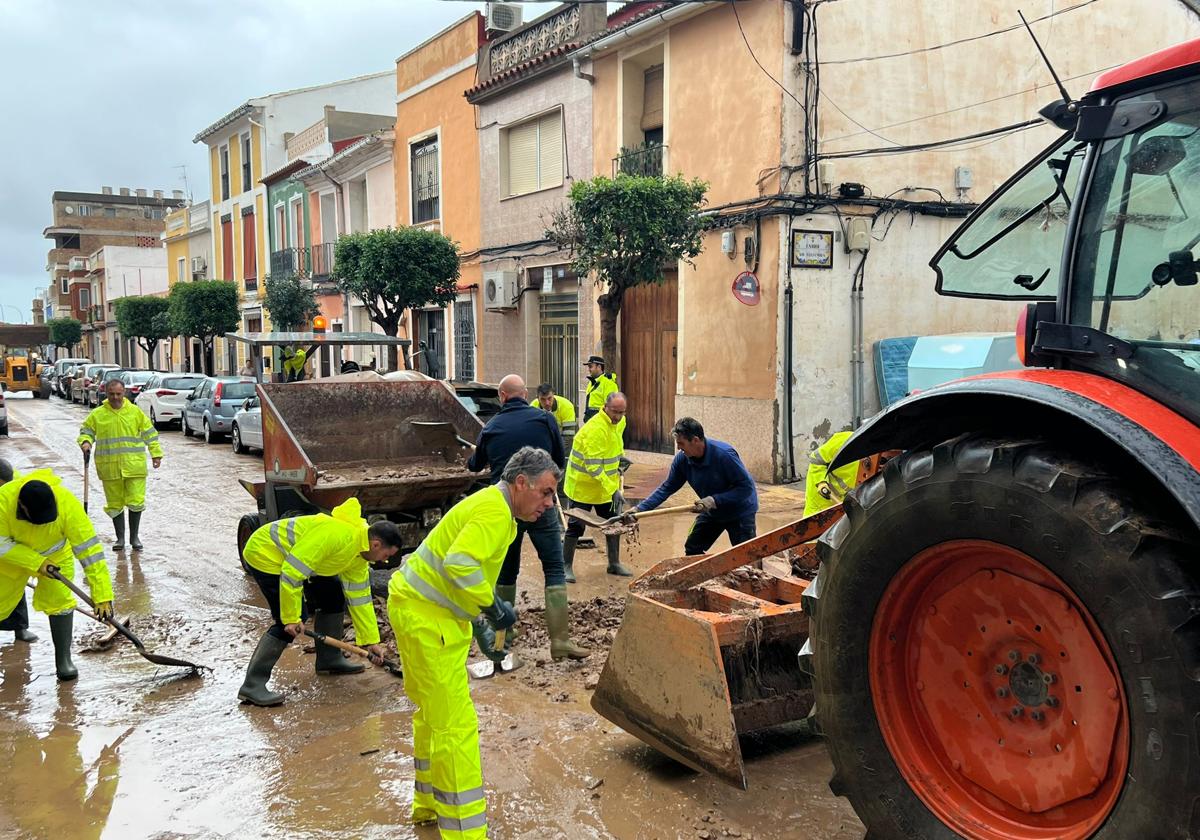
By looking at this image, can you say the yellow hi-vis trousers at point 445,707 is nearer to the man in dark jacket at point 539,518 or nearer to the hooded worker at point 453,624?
the hooded worker at point 453,624

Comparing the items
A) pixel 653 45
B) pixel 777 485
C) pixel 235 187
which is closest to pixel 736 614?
pixel 777 485

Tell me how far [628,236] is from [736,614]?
333 inches

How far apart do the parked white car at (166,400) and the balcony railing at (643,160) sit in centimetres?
1161

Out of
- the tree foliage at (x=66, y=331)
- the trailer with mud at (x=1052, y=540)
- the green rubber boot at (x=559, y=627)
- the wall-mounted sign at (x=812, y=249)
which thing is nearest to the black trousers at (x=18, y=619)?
the green rubber boot at (x=559, y=627)

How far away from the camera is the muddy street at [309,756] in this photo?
3858 millimetres

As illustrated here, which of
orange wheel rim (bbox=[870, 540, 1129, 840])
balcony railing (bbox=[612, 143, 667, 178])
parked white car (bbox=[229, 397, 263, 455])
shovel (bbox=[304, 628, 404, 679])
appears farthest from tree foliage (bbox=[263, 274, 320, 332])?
orange wheel rim (bbox=[870, 540, 1129, 840])

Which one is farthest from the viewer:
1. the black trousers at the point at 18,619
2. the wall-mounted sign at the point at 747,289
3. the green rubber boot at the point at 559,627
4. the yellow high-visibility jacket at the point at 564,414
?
the wall-mounted sign at the point at 747,289

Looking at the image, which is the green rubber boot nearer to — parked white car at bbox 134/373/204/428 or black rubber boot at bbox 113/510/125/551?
black rubber boot at bbox 113/510/125/551

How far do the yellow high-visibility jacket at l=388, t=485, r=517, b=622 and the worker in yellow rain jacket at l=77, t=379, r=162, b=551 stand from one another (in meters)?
6.66

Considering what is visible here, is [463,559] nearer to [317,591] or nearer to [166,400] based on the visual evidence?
[317,591]

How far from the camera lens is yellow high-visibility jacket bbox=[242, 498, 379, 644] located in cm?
521

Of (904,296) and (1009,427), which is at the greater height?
(904,296)

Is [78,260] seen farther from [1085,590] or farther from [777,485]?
[1085,590]

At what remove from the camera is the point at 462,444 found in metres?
8.56
